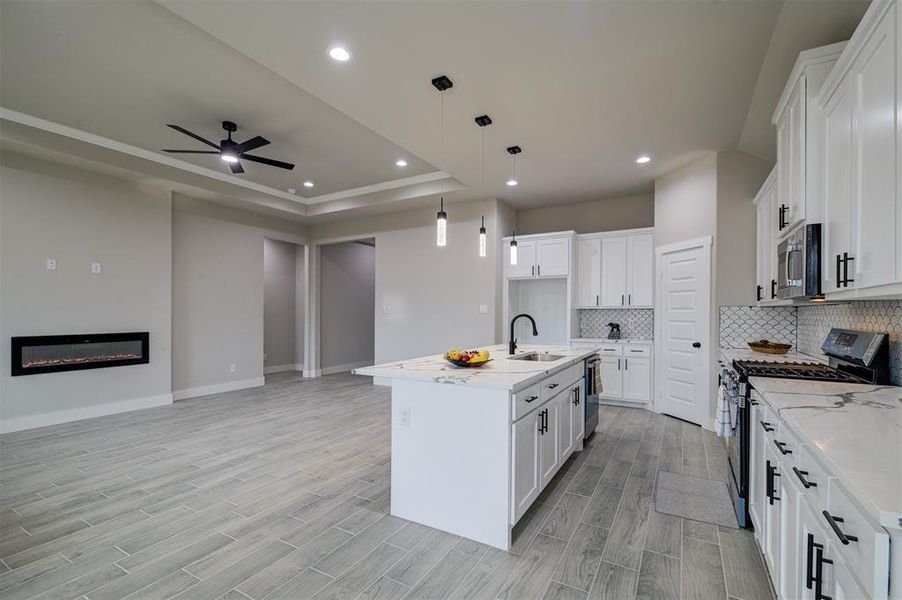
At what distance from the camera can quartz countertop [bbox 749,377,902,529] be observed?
0.87 meters

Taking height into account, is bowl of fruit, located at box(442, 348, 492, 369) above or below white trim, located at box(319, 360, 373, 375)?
above

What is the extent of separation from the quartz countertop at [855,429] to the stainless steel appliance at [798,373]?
0.36 feet

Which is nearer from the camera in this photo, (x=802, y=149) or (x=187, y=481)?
(x=802, y=149)

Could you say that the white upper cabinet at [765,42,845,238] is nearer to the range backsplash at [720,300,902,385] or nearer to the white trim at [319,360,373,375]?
the range backsplash at [720,300,902,385]

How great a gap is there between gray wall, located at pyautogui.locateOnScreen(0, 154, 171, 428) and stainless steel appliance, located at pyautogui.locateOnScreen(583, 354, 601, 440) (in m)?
5.56

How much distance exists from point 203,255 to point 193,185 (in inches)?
46.2

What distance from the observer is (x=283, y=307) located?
846cm

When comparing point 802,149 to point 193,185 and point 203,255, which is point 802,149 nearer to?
point 193,185

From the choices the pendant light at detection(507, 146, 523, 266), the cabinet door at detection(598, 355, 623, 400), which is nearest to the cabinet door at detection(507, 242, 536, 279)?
the pendant light at detection(507, 146, 523, 266)

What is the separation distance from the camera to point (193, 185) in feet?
17.7

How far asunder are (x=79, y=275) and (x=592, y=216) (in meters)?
6.99

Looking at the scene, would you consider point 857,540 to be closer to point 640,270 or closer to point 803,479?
point 803,479

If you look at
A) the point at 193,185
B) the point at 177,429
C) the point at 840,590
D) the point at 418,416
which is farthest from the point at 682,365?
the point at 193,185

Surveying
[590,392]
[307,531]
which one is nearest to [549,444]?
[590,392]
